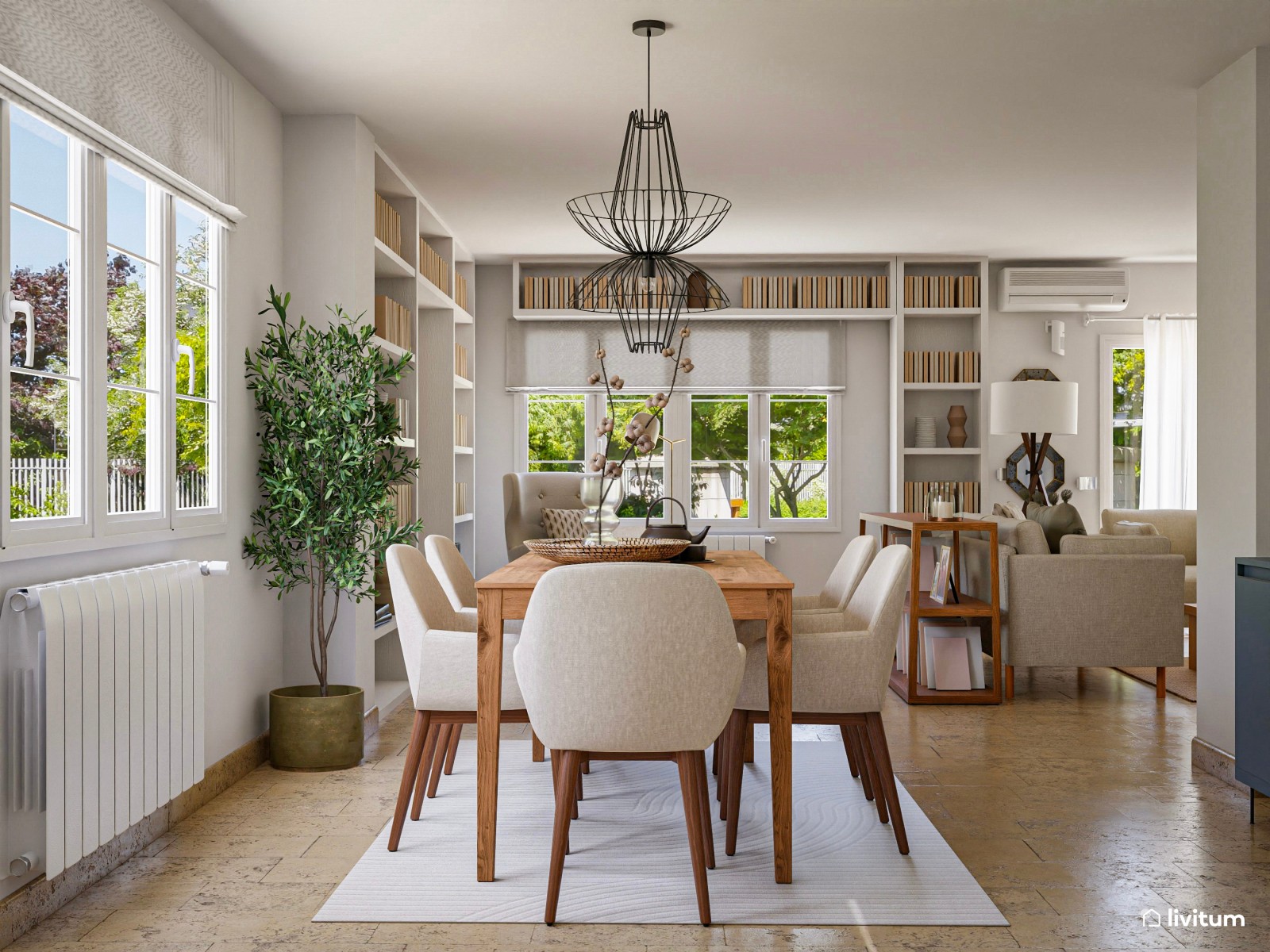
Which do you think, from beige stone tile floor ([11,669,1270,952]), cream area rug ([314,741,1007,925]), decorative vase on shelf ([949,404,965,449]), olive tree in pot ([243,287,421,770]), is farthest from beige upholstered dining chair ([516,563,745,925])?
decorative vase on shelf ([949,404,965,449])

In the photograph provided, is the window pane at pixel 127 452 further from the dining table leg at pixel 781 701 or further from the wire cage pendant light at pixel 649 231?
the dining table leg at pixel 781 701

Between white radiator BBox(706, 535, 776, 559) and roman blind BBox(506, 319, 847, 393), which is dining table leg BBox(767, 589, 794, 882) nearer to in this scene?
white radiator BBox(706, 535, 776, 559)

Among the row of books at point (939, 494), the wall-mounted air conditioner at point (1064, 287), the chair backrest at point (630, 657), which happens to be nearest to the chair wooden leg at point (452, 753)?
the chair backrest at point (630, 657)

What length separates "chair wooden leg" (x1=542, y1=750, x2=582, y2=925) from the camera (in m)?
2.51

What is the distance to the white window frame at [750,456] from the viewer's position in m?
7.71

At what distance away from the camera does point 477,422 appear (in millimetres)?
7727

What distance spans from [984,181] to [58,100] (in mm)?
4383

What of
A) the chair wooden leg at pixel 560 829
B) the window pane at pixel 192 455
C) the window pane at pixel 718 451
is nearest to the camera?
the chair wooden leg at pixel 560 829

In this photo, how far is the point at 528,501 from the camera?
21.3ft

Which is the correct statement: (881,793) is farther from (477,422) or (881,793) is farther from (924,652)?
(477,422)

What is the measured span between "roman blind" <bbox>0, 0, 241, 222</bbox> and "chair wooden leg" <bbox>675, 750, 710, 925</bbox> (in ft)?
7.39

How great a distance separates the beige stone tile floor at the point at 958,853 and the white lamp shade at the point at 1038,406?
1.84m

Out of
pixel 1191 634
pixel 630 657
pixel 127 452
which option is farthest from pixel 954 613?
pixel 127 452

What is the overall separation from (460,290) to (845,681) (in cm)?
473
